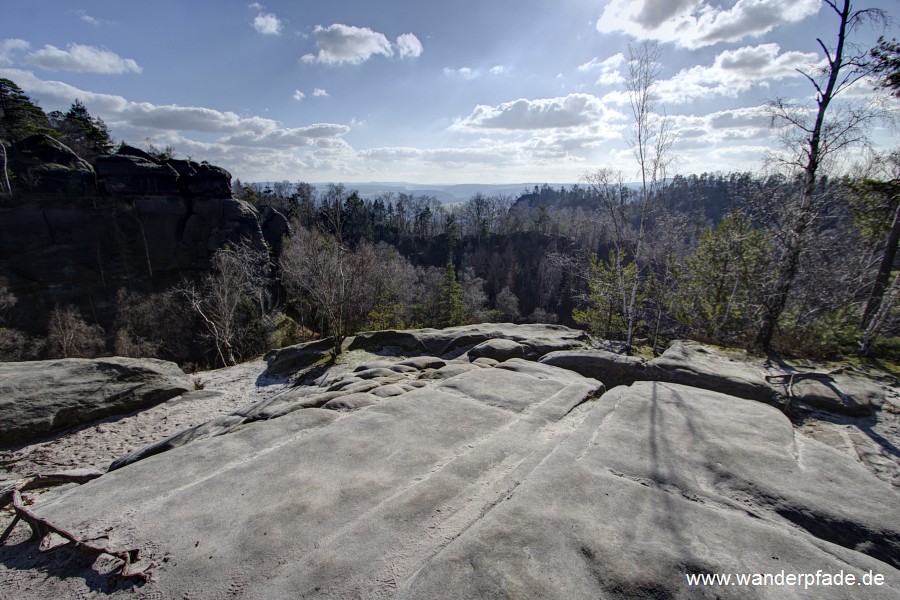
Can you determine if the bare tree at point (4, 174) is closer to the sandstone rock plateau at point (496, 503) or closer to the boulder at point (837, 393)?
the sandstone rock plateau at point (496, 503)

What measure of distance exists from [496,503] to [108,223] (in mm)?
53498

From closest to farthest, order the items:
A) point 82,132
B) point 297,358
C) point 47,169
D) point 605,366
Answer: point 605,366, point 297,358, point 47,169, point 82,132

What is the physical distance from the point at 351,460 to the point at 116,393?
34.8 ft

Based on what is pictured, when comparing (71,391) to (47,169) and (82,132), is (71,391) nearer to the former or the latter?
(47,169)

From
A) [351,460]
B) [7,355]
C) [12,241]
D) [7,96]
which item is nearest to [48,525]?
[351,460]

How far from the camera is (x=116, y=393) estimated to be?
11.3 metres

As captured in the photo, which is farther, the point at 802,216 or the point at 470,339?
the point at 470,339

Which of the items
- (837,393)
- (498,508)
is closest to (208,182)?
(498,508)

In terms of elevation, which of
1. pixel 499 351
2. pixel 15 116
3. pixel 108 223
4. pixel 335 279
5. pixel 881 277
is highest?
pixel 15 116

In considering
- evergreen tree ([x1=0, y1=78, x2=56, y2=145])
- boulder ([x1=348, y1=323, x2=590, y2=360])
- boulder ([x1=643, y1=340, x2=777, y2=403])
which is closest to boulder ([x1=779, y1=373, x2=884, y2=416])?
boulder ([x1=643, y1=340, x2=777, y2=403])

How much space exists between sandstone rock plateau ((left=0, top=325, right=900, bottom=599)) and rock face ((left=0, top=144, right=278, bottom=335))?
40.2 m

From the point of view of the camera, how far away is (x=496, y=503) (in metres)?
4.43

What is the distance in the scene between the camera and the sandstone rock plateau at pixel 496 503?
3.40 meters

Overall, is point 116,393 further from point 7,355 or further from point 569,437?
point 7,355
